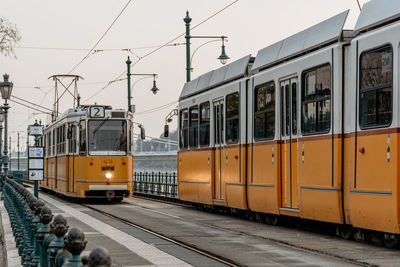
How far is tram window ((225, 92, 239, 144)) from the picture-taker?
17453mm

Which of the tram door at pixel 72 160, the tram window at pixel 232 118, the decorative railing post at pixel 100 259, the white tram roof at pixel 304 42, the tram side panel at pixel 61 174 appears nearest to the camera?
the decorative railing post at pixel 100 259

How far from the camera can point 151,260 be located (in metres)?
10.3

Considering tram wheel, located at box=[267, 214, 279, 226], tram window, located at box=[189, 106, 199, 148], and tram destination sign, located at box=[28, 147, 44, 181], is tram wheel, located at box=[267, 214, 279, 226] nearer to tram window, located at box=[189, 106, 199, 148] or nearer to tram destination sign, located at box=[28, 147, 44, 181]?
tram window, located at box=[189, 106, 199, 148]

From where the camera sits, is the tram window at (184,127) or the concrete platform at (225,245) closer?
the concrete platform at (225,245)

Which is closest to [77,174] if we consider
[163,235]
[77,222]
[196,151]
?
[196,151]

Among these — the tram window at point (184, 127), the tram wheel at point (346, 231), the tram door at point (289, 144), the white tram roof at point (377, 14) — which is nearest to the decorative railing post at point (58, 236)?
the white tram roof at point (377, 14)

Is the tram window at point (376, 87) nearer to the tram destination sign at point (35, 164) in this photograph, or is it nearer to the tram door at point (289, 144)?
the tram door at point (289, 144)

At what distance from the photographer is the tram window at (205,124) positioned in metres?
19.6

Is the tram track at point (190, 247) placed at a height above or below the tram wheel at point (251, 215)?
below

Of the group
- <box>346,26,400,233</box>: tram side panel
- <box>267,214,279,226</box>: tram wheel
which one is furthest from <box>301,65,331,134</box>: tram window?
<box>267,214,279,226</box>: tram wheel

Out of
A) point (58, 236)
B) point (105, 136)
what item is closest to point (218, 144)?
point (105, 136)

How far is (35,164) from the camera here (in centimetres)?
1894

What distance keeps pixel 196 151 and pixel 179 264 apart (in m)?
11.0

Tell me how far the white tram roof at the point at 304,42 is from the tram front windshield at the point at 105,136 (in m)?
10.2
